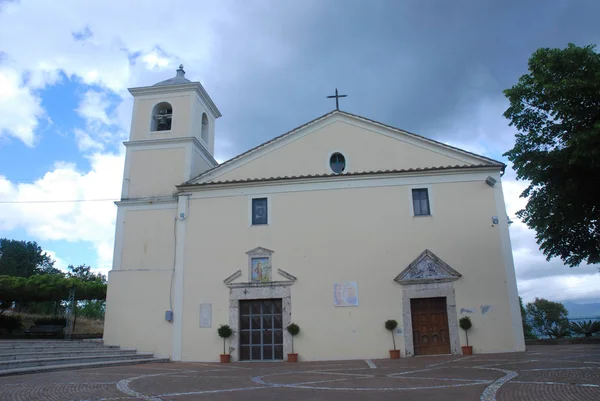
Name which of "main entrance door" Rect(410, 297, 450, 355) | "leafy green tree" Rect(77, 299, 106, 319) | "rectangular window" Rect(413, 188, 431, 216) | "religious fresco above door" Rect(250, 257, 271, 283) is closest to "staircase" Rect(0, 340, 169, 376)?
"religious fresco above door" Rect(250, 257, 271, 283)

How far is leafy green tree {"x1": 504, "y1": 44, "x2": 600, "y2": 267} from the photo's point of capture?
9.88m

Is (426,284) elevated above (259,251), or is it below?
below

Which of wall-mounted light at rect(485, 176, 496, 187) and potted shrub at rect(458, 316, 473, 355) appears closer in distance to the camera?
potted shrub at rect(458, 316, 473, 355)

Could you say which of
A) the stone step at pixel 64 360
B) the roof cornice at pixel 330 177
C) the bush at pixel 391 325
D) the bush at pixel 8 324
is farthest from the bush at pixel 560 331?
the bush at pixel 8 324

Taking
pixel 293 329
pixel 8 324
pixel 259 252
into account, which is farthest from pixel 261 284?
pixel 8 324

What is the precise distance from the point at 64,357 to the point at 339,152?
1099 cm

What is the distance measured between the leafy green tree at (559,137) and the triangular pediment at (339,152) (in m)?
4.79

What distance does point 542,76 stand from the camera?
415 inches

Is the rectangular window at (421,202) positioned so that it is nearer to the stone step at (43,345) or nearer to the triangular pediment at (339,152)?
the triangular pediment at (339,152)

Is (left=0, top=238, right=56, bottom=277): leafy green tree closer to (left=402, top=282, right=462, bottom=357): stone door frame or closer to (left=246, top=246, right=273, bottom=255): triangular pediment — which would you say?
(left=246, top=246, right=273, bottom=255): triangular pediment

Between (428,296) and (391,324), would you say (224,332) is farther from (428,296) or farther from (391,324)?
(428,296)

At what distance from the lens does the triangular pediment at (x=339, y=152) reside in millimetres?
16625

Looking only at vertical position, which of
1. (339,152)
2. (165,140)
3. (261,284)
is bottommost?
(261,284)

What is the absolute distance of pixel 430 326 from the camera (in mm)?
15070
